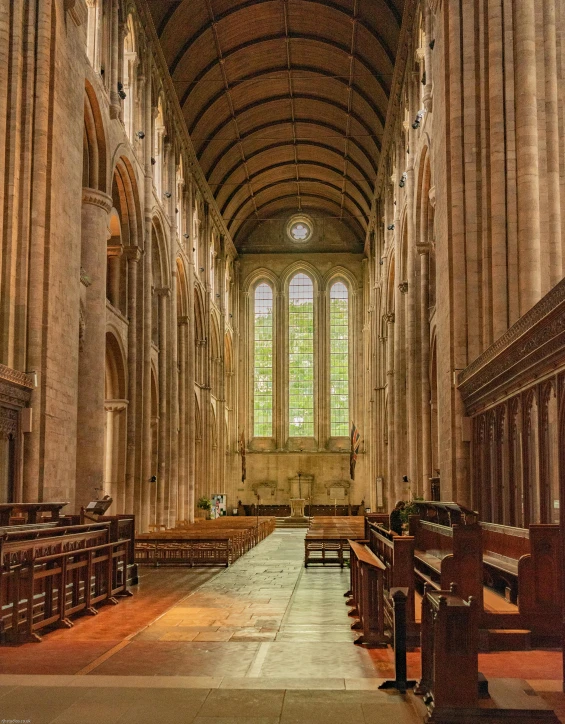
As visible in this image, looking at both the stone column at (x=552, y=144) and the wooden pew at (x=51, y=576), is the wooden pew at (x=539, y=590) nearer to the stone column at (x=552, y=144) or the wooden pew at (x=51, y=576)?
the wooden pew at (x=51, y=576)

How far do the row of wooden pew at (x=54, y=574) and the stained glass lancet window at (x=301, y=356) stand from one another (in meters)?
36.4

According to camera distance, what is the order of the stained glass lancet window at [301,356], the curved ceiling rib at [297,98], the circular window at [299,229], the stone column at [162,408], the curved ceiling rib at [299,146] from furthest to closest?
1. the circular window at [299,229]
2. the stained glass lancet window at [301,356]
3. the curved ceiling rib at [299,146]
4. the curved ceiling rib at [297,98]
5. the stone column at [162,408]

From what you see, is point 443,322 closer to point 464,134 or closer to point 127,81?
point 464,134

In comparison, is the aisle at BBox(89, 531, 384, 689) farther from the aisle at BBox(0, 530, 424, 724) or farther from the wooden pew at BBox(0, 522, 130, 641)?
the wooden pew at BBox(0, 522, 130, 641)

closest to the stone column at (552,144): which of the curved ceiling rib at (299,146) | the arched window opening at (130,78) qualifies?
the arched window opening at (130,78)

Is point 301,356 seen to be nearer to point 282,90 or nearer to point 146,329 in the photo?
point 282,90

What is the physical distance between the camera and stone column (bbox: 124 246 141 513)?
23578 millimetres

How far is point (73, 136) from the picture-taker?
Answer: 16719mm

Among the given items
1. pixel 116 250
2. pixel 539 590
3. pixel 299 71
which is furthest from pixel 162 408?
pixel 539 590

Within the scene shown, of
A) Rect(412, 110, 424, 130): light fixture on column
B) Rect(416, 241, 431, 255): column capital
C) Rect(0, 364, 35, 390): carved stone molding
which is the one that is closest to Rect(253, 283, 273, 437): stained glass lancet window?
Rect(416, 241, 431, 255): column capital

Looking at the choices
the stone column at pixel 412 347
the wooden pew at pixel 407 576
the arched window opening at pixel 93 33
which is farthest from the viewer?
the stone column at pixel 412 347

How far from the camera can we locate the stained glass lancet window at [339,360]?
48656 mm

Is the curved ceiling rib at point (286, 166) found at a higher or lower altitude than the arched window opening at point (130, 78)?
higher

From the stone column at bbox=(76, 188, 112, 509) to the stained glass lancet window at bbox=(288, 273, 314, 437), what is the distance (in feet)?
97.3
